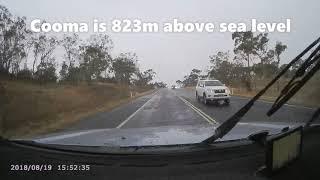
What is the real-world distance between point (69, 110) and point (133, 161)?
1417 centimetres

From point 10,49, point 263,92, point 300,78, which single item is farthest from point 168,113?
point 300,78

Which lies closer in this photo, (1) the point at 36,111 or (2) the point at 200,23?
(2) the point at 200,23

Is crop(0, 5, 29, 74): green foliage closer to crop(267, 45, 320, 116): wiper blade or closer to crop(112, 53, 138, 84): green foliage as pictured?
Answer: crop(112, 53, 138, 84): green foliage

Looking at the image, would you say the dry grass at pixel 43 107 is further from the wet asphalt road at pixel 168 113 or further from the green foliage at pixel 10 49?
the green foliage at pixel 10 49

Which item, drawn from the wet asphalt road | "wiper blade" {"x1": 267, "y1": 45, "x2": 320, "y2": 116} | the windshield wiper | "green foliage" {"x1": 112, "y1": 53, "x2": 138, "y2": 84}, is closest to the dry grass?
the wet asphalt road

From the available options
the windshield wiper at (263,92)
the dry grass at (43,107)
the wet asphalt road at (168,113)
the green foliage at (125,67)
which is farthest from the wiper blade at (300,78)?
the dry grass at (43,107)

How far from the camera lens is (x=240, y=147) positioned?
2.91 meters

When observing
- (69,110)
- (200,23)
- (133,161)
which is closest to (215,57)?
(200,23)

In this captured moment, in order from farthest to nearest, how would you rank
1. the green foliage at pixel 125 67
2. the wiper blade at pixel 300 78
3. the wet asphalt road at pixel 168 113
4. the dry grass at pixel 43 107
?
the dry grass at pixel 43 107, the wet asphalt road at pixel 168 113, the green foliage at pixel 125 67, the wiper blade at pixel 300 78

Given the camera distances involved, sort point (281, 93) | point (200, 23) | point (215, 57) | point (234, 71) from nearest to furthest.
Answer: point (281, 93), point (200, 23), point (215, 57), point (234, 71)

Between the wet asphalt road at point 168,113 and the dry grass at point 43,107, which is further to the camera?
the dry grass at point 43,107

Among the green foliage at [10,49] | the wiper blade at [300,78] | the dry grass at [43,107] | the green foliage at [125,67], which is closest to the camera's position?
the wiper blade at [300,78]

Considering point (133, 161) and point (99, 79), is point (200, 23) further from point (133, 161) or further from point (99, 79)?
point (99, 79)

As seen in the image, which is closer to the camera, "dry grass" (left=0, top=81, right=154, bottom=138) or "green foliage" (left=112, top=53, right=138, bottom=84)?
"green foliage" (left=112, top=53, right=138, bottom=84)
